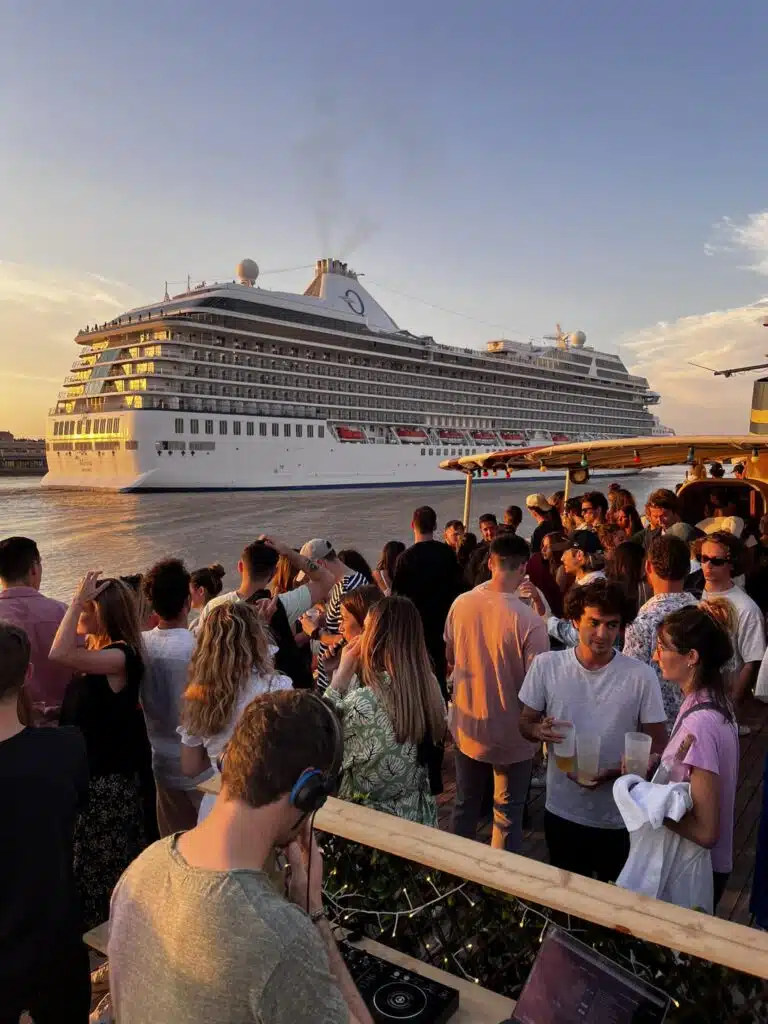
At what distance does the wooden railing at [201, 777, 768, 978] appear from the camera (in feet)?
4.65

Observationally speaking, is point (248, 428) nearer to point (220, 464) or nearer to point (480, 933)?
point (220, 464)

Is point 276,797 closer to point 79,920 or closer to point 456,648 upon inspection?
point 79,920

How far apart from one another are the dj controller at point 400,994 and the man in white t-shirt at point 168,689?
1.50 metres

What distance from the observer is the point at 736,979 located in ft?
4.90

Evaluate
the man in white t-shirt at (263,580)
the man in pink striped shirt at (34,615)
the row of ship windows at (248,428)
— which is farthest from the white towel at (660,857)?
the row of ship windows at (248,428)

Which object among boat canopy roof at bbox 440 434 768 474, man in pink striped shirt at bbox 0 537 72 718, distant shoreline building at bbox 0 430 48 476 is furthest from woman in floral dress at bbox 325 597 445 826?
distant shoreline building at bbox 0 430 48 476

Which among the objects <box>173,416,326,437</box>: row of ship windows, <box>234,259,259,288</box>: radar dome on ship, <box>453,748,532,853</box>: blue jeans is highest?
<box>234,259,259,288</box>: radar dome on ship

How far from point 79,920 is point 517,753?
1.95 metres

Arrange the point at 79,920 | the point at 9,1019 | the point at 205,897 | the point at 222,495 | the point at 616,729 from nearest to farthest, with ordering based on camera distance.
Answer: the point at 205,897 < the point at 9,1019 < the point at 79,920 < the point at 616,729 < the point at 222,495

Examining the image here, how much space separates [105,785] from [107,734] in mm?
200

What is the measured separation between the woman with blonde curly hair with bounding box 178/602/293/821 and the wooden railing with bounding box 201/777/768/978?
26.2 inches

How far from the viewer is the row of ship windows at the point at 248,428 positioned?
4369 cm

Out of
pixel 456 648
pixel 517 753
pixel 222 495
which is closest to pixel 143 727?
pixel 456 648

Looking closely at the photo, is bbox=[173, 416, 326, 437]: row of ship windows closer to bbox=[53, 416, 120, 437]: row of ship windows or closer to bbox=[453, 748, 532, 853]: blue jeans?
bbox=[53, 416, 120, 437]: row of ship windows
